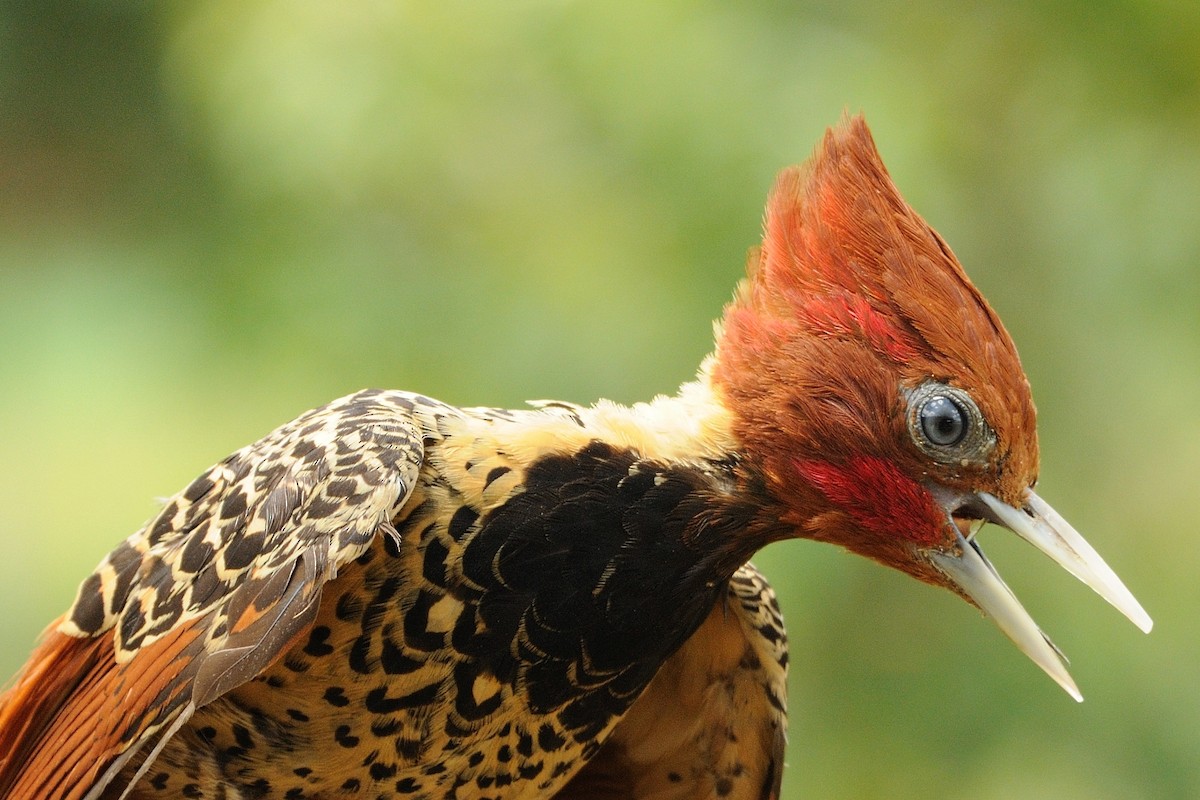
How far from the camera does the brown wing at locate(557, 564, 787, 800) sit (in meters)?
2.10

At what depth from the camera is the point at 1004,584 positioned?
170 centimetres

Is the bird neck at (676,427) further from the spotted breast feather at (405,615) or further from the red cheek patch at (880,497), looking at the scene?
the red cheek patch at (880,497)

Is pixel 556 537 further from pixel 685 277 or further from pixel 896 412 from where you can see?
pixel 685 277

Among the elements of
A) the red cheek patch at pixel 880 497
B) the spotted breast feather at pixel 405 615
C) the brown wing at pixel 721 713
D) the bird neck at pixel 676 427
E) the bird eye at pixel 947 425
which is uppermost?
the bird eye at pixel 947 425

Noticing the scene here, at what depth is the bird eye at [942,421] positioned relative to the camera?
1642mm

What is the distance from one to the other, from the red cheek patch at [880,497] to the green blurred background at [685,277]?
1344mm

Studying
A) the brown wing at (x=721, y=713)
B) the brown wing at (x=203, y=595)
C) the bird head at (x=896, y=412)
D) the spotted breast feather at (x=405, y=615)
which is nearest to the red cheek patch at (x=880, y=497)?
the bird head at (x=896, y=412)

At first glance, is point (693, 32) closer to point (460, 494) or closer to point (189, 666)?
point (460, 494)

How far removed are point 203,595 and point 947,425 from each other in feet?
3.59

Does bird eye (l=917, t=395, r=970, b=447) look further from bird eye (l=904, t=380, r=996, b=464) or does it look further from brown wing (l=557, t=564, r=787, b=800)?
brown wing (l=557, t=564, r=787, b=800)

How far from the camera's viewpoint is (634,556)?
174 centimetres

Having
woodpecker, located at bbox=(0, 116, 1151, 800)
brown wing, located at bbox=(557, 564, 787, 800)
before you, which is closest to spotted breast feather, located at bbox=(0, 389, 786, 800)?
woodpecker, located at bbox=(0, 116, 1151, 800)

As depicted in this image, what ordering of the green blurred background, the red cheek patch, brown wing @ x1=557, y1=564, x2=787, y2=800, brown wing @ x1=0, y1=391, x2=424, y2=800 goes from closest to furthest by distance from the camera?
brown wing @ x1=0, y1=391, x2=424, y2=800 < the red cheek patch < brown wing @ x1=557, y1=564, x2=787, y2=800 < the green blurred background

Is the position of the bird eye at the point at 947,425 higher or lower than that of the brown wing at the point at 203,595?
higher
